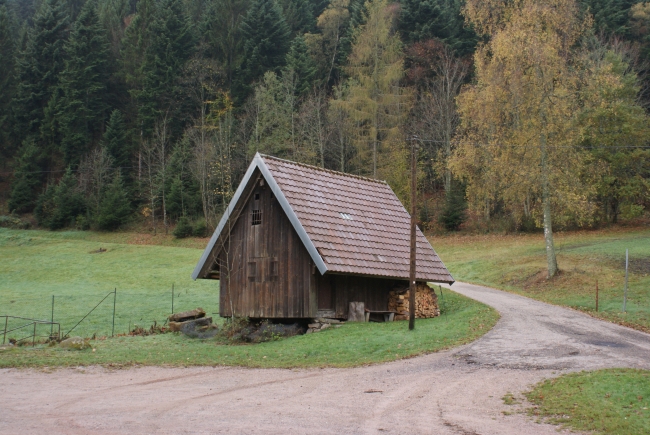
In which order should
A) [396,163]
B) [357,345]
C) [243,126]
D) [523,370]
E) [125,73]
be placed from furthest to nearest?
[125,73] → [243,126] → [396,163] → [357,345] → [523,370]

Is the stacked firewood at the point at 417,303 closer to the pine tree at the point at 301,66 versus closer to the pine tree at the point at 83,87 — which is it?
the pine tree at the point at 301,66

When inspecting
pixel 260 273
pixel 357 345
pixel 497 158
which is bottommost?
pixel 357 345

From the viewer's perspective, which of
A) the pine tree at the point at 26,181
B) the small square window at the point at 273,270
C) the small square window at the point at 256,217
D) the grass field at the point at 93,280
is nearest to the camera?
the small square window at the point at 273,270

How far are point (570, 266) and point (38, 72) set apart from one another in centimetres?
6162

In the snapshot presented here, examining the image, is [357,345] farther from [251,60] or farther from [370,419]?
[251,60]

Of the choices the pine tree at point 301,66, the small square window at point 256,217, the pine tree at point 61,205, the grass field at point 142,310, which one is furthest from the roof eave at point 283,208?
the pine tree at point 61,205

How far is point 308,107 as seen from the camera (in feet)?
192

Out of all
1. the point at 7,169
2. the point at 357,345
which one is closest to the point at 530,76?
the point at 357,345

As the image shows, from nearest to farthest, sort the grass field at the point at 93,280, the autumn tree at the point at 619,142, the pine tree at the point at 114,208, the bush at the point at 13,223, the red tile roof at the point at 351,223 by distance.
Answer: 1. the red tile roof at the point at 351,223
2. the grass field at the point at 93,280
3. the autumn tree at the point at 619,142
4. the pine tree at the point at 114,208
5. the bush at the point at 13,223

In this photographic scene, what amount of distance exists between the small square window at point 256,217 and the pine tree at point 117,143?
155 ft

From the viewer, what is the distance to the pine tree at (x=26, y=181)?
224ft

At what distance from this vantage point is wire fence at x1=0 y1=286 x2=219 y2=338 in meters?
28.1

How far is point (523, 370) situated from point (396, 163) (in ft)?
130

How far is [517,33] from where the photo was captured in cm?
3088
